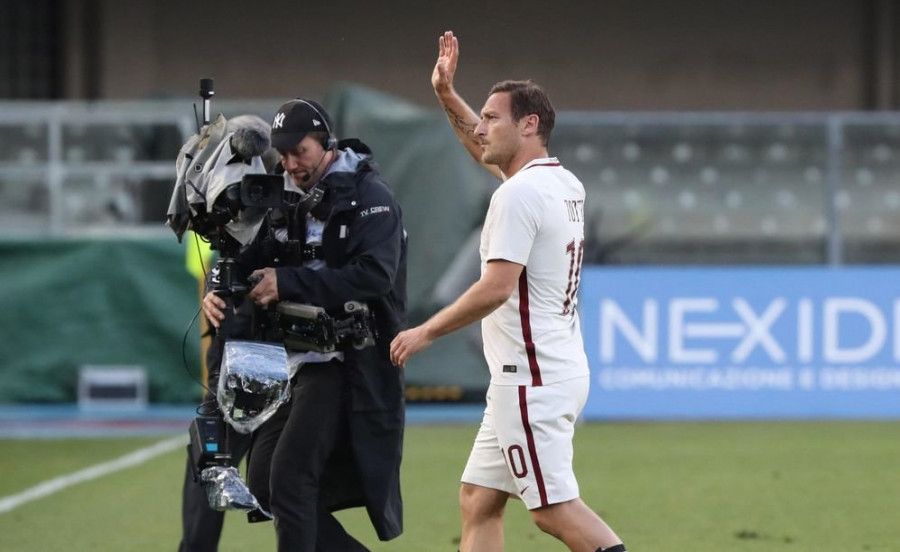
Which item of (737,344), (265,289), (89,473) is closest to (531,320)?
(265,289)

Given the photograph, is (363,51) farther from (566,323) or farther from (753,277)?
(566,323)

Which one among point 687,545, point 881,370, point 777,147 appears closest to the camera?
→ point 687,545

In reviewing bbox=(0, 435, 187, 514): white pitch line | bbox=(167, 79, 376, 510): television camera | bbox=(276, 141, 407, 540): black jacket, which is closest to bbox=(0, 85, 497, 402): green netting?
bbox=(0, 435, 187, 514): white pitch line

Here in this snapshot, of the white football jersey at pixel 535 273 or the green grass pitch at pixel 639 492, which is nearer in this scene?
the white football jersey at pixel 535 273

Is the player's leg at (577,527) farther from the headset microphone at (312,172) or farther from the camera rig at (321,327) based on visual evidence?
the headset microphone at (312,172)

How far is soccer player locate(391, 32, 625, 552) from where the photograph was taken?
5.77 meters

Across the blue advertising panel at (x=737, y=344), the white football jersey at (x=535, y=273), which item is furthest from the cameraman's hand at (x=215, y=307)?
the blue advertising panel at (x=737, y=344)

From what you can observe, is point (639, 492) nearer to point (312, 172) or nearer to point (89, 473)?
point (89, 473)

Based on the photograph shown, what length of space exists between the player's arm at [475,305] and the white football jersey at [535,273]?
0.05 metres

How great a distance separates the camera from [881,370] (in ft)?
44.2

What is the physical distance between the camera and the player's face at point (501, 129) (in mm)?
5980

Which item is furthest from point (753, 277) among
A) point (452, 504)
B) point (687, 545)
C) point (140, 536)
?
point (140, 536)

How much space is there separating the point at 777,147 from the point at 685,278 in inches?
82.9

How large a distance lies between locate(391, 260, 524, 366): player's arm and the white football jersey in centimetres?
5
